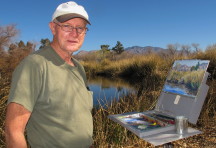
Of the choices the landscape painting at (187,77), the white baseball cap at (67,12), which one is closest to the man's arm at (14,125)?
the white baseball cap at (67,12)

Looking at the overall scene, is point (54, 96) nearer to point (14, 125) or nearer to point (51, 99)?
point (51, 99)

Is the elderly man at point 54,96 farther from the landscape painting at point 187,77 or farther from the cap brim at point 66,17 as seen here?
the landscape painting at point 187,77

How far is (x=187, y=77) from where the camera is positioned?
1880 mm

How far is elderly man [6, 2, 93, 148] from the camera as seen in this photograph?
972 millimetres

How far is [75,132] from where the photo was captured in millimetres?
1202

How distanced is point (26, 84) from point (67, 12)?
48cm

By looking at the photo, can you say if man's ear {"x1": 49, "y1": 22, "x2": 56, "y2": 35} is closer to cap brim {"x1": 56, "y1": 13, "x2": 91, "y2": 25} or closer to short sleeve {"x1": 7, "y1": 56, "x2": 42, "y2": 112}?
cap brim {"x1": 56, "y1": 13, "x2": 91, "y2": 25}

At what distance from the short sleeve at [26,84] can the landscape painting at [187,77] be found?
121cm

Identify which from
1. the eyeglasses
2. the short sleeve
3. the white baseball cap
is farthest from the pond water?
the short sleeve

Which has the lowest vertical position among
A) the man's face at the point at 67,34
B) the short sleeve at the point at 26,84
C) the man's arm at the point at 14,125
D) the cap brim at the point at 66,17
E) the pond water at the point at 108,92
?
the pond water at the point at 108,92

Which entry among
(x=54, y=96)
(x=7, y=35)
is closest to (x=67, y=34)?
(x=54, y=96)

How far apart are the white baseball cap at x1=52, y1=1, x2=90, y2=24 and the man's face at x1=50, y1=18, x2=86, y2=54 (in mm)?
43

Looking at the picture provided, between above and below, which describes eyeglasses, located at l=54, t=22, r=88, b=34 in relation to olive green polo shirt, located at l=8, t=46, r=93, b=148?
above

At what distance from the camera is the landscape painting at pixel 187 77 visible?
68.6 inches
